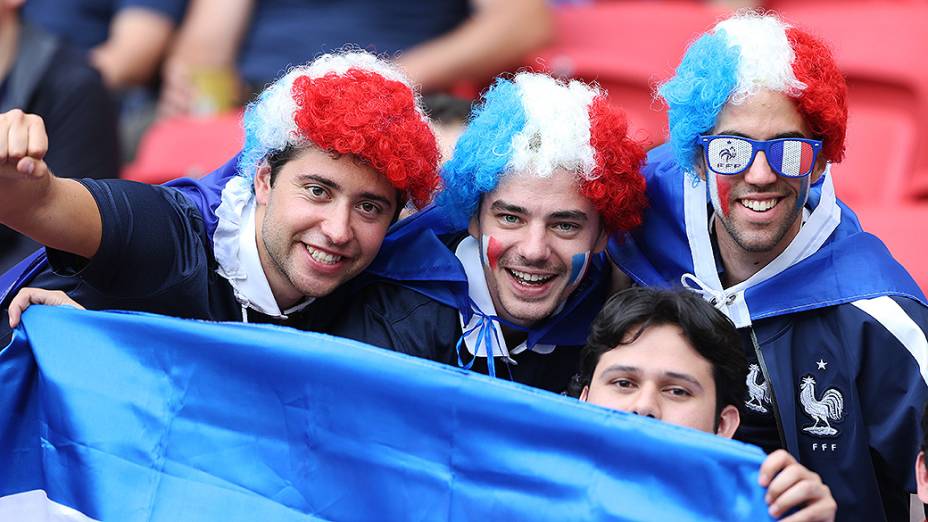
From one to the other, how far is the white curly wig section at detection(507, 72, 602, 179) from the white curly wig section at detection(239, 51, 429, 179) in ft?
0.89

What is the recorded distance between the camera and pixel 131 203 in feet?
9.83

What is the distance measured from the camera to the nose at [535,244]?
3174 millimetres

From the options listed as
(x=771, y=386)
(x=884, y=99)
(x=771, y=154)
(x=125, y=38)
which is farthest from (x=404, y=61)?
(x=771, y=386)

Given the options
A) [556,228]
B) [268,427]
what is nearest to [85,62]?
[556,228]

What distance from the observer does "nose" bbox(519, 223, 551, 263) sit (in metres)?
3.17

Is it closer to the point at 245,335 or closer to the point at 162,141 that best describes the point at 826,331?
the point at 245,335

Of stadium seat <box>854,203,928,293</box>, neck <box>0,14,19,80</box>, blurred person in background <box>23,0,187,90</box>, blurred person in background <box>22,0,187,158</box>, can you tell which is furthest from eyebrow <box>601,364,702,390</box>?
blurred person in background <box>23,0,187,90</box>

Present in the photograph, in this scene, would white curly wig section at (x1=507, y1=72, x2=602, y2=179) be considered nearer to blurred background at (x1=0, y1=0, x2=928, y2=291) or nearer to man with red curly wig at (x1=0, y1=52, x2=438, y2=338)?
man with red curly wig at (x1=0, y1=52, x2=438, y2=338)

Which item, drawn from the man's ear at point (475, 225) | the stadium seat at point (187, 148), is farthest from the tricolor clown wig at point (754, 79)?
the stadium seat at point (187, 148)

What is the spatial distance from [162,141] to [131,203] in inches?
90.1

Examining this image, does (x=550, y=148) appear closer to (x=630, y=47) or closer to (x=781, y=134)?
(x=781, y=134)

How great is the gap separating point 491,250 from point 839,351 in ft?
2.84

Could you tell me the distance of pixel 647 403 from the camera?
263 cm

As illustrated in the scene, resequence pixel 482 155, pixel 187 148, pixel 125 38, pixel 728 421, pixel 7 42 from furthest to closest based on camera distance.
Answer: pixel 125 38 → pixel 187 148 → pixel 7 42 → pixel 482 155 → pixel 728 421
